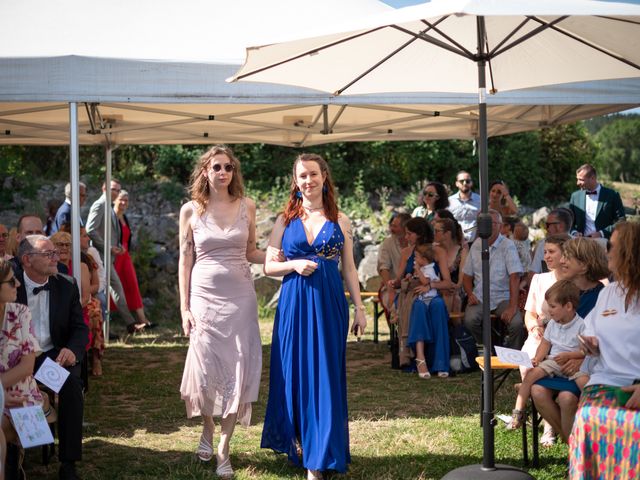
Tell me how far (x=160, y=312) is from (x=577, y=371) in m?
8.93

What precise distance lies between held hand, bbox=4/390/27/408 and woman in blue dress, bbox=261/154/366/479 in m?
1.34

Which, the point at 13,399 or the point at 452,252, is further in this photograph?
the point at 452,252

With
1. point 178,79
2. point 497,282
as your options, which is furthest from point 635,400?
point 497,282

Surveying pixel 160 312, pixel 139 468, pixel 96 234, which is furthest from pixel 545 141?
pixel 139 468

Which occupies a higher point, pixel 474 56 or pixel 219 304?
pixel 474 56

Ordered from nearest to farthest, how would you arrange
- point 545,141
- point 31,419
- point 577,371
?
point 31,419 → point 577,371 → point 545,141

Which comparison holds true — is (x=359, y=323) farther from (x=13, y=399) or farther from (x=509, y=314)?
(x=509, y=314)

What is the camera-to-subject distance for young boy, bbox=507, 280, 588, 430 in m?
4.93

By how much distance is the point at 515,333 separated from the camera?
765cm

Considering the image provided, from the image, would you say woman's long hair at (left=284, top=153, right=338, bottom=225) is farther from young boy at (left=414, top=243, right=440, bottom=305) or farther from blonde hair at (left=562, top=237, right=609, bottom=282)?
young boy at (left=414, top=243, right=440, bottom=305)

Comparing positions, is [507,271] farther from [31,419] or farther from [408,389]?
[31,419]

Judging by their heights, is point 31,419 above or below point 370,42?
below

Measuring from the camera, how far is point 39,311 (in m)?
5.25

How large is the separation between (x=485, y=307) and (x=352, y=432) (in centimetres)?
198
